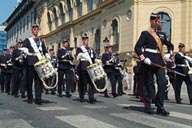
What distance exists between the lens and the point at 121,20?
3152cm

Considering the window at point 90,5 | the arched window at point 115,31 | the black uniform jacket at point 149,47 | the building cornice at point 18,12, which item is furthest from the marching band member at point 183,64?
the building cornice at point 18,12

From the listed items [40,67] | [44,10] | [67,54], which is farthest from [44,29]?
[40,67]

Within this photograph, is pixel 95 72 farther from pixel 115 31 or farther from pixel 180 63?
pixel 115 31

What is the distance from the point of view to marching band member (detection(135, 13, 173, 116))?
8.55m

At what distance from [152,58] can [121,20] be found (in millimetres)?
23181

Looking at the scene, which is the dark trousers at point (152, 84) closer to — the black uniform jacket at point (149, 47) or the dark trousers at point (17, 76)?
the black uniform jacket at point (149, 47)

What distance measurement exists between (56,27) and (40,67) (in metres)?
44.9

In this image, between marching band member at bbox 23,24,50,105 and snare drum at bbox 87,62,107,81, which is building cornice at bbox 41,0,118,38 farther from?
marching band member at bbox 23,24,50,105

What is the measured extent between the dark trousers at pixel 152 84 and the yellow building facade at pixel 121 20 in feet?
61.5

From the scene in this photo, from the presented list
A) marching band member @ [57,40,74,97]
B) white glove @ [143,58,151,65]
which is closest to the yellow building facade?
marching band member @ [57,40,74,97]

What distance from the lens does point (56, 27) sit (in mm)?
54281

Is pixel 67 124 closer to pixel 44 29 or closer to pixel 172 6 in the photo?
pixel 172 6

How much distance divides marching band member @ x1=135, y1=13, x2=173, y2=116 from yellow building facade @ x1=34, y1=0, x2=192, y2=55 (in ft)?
61.3

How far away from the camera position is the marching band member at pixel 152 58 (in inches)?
337
